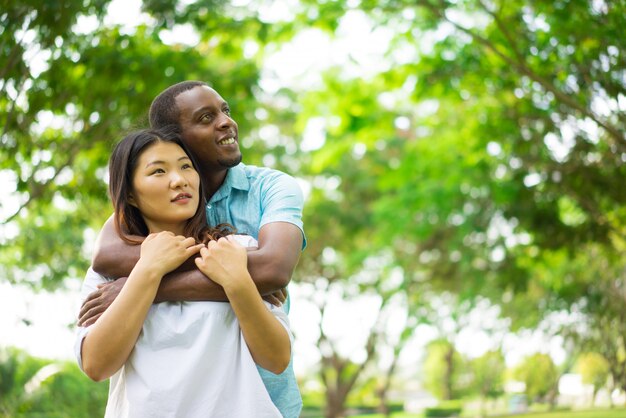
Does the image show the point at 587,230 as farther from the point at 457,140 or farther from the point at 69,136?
the point at 69,136

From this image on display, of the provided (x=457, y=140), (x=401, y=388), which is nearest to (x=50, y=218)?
(x=457, y=140)

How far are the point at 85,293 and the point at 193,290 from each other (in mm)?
364

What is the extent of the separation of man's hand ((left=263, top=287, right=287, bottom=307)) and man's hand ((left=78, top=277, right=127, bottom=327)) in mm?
395

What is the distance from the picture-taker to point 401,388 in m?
67.3

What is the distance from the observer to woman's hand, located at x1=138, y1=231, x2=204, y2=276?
A: 2.15m

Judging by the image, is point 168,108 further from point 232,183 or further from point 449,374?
point 449,374

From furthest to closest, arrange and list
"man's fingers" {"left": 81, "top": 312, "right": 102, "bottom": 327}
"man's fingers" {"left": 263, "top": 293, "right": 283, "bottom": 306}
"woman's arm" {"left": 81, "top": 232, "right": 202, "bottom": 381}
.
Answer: "man's fingers" {"left": 263, "top": 293, "right": 283, "bottom": 306}
"man's fingers" {"left": 81, "top": 312, "right": 102, "bottom": 327}
"woman's arm" {"left": 81, "top": 232, "right": 202, "bottom": 381}

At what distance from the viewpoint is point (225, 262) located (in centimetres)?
215

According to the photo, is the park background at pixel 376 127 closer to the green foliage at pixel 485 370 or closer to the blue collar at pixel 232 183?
the blue collar at pixel 232 183

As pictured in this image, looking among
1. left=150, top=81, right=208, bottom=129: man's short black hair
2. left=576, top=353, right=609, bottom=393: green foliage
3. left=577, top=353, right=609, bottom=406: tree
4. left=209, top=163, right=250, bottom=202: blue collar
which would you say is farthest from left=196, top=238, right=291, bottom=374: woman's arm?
left=577, top=353, right=609, bottom=406: tree

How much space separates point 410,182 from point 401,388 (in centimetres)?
5673

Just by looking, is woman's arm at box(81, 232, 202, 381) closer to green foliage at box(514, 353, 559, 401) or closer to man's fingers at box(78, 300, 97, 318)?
man's fingers at box(78, 300, 97, 318)

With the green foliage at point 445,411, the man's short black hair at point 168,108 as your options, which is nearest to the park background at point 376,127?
the man's short black hair at point 168,108

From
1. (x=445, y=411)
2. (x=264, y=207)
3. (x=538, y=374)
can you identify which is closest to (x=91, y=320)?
(x=264, y=207)
